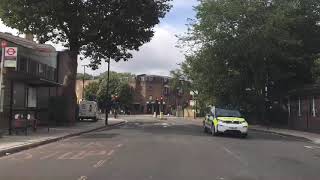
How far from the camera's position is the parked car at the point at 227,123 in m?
32.6

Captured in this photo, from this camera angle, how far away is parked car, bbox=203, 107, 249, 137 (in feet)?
107

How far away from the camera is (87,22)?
4175 cm

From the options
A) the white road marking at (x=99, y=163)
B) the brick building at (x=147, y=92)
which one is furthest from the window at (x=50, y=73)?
the brick building at (x=147, y=92)

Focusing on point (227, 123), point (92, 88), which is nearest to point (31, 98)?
point (227, 123)

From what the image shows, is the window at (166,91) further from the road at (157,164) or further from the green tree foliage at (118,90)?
the road at (157,164)

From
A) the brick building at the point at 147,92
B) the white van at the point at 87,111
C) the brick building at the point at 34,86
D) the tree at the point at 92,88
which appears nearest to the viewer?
the brick building at the point at 34,86

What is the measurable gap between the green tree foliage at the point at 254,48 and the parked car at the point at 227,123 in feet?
52.5

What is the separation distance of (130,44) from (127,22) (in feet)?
13.5

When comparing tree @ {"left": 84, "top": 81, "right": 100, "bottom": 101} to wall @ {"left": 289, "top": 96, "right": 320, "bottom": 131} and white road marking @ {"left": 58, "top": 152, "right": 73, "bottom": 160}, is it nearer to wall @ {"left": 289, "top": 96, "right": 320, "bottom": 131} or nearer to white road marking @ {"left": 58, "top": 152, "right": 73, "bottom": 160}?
→ wall @ {"left": 289, "top": 96, "right": 320, "bottom": 131}

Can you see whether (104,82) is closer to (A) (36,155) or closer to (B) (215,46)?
(B) (215,46)

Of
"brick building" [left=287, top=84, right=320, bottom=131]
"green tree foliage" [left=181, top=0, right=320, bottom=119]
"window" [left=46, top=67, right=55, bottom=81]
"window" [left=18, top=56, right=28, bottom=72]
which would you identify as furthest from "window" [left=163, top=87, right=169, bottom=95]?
"window" [left=18, top=56, right=28, bottom=72]

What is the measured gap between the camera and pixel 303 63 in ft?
173

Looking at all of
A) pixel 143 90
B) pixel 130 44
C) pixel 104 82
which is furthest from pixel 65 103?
pixel 143 90

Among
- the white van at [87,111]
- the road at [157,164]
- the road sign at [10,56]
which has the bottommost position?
the road at [157,164]
